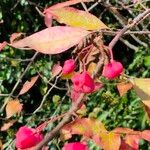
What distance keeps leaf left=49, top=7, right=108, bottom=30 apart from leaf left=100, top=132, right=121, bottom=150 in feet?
0.67

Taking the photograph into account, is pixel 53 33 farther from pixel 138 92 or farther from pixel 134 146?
pixel 134 146

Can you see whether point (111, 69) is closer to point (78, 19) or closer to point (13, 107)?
point (78, 19)

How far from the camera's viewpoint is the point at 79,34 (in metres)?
0.71

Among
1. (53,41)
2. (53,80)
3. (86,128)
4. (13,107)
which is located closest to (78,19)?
(53,41)

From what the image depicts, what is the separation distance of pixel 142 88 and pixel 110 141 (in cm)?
13

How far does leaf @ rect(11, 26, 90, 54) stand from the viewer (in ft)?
2.28

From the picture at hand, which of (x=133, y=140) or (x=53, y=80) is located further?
(x=53, y=80)

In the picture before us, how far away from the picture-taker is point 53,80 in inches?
103

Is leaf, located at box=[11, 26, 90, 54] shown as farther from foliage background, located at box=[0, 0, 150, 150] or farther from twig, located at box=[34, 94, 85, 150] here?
foliage background, located at box=[0, 0, 150, 150]

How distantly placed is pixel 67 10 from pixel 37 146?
0.70 ft

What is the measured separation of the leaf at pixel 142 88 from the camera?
0.75 m

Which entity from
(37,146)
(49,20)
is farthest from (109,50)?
(49,20)

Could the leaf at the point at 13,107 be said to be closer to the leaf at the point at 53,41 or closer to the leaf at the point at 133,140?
the leaf at the point at 133,140

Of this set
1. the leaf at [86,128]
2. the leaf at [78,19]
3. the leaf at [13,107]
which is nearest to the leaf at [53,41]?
the leaf at [78,19]
